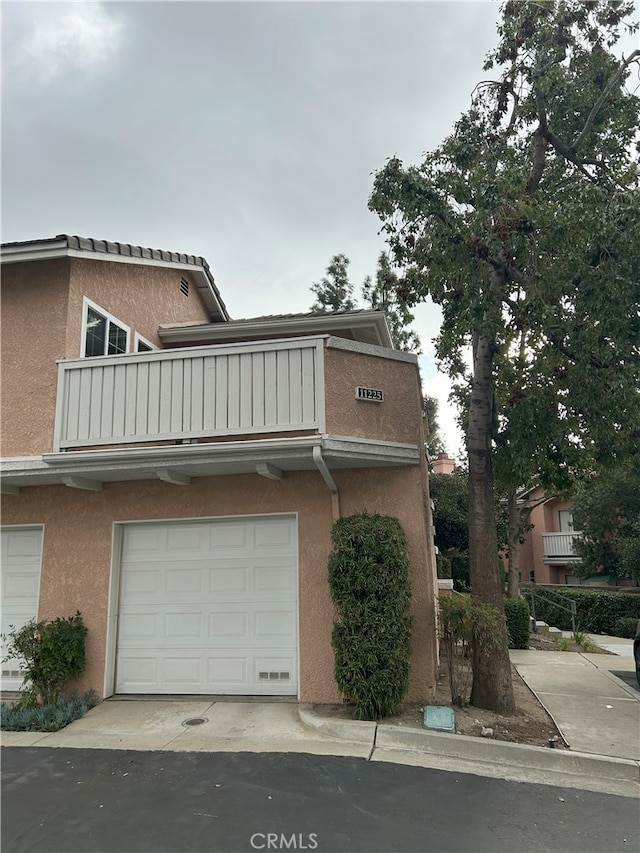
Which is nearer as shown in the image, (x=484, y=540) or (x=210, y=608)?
(x=484, y=540)

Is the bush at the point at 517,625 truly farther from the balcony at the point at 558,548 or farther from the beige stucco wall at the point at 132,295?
the balcony at the point at 558,548

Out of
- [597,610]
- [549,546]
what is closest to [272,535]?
[597,610]

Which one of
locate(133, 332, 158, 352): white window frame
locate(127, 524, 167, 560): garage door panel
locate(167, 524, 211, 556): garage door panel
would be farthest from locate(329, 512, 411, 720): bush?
locate(133, 332, 158, 352): white window frame

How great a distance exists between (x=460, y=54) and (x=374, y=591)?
809 centimetres

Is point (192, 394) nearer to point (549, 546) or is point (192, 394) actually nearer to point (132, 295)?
point (132, 295)

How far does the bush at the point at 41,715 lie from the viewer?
669 centimetres

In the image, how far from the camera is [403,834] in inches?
161

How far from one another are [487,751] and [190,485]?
16.0 ft

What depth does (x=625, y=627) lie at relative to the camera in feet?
55.8

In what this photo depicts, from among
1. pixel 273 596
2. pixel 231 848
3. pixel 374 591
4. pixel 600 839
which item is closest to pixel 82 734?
pixel 273 596

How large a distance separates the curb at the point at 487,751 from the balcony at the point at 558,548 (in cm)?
2262

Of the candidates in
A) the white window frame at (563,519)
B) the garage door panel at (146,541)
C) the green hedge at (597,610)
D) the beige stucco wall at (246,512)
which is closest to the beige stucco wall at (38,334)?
the beige stucco wall at (246,512)

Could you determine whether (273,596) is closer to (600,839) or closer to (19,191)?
(600,839)

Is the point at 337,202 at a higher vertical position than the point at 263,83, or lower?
lower
